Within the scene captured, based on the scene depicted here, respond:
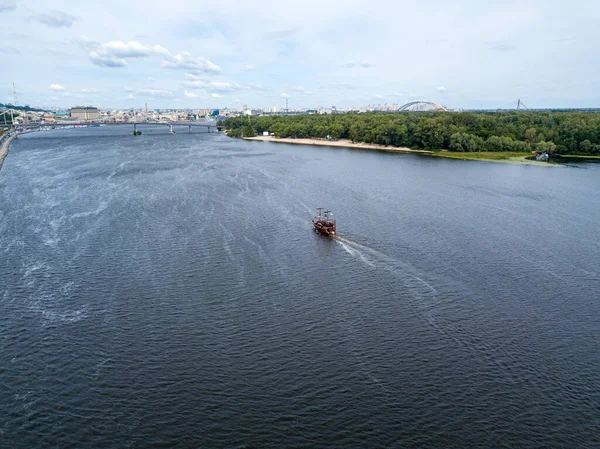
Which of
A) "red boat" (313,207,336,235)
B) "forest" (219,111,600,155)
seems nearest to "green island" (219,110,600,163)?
"forest" (219,111,600,155)

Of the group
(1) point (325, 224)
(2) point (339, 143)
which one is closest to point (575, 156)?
(2) point (339, 143)

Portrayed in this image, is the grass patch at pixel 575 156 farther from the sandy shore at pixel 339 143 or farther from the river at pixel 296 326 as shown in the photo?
the river at pixel 296 326

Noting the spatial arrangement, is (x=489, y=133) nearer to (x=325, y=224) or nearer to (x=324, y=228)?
(x=325, y=224)

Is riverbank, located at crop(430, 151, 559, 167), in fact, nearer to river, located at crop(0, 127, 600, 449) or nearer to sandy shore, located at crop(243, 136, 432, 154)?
sandy shore, located at crop(243, 136, 432, 154)

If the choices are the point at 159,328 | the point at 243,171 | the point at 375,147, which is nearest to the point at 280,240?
the point at 159,328

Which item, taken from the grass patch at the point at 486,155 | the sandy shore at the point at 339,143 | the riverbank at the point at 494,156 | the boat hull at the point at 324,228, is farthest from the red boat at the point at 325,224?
the sandy shore at the point at 339,143

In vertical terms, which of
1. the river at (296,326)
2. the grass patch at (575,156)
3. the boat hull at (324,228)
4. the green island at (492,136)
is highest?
the green island at (492,136)

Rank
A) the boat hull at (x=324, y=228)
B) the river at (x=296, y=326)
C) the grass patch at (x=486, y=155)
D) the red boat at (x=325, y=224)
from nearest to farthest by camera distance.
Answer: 1. the river at (x=296, y=326)
2. the boat hull at (x=324, y=228)
3. the red boat at (x=325, y=224)
4. the grass patch at (x=486, y=155)

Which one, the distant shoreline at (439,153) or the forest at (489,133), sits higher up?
the forest at (489,133)
